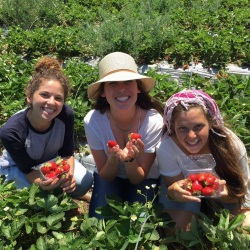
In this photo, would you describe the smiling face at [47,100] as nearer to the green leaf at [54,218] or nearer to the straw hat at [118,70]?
the straw hat at [118,70]

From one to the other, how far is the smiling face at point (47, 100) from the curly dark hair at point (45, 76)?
1.5 inches

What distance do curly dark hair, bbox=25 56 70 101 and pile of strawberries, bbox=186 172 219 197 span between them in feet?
3.99

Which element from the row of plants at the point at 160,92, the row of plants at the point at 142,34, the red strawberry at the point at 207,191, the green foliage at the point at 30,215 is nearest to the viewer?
the red strawberry at the point at 207,191

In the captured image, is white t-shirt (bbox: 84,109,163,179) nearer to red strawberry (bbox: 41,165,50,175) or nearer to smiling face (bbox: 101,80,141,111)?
smiling face (bbox: 101,80,141,111)

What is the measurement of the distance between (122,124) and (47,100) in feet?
1.88

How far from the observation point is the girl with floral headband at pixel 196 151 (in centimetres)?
250

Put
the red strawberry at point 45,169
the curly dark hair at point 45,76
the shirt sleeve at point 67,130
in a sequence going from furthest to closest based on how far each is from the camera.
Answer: the shirt sleeve at point 67,130 < the curly dark hair at point 45,76 < the red strawberry at point 45,169

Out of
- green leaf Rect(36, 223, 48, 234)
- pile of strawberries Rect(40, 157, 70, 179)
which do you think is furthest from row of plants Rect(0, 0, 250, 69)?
green leaf Rect(36, 223, 48, 234)

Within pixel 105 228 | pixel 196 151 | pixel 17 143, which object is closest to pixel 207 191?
pixel 196 151

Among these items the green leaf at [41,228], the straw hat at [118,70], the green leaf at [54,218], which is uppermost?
the straw hat at [118,70]

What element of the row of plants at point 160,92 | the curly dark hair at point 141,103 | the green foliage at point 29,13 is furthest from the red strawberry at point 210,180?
the green foliage at point 29,13

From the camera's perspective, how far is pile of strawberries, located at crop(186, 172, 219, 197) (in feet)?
7.81

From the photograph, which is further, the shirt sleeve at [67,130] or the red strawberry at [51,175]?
the shirt sleeve at [67,130]

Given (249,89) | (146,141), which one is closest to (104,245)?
(146,141)
